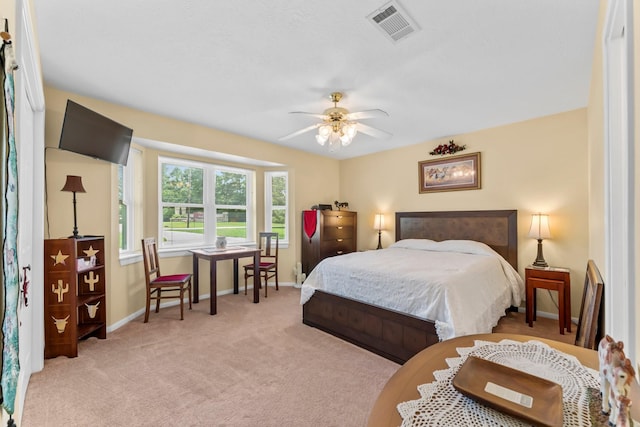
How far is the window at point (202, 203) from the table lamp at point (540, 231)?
427cm

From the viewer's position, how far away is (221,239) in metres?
4.33

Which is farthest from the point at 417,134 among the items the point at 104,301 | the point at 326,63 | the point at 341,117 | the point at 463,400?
the point at 104,301

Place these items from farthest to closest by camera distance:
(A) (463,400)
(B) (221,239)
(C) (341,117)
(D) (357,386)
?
1. (B) (221,239)
2. (C) (341,117)
3. (D) (357,386)
4. (A) (463,400)

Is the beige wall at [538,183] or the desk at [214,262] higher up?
the beige wall at [538,183]

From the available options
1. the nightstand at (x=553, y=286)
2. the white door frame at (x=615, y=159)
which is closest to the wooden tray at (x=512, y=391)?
the white door frame at (x=615, y=159)

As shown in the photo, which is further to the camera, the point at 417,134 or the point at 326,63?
the point at 417,134

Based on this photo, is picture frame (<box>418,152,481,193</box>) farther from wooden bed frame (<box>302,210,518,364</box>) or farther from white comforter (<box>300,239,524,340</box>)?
white comforter (<box>300,239,524,340</box>)

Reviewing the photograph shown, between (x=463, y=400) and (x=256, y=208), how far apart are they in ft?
15.6

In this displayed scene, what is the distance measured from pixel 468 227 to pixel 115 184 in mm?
4696

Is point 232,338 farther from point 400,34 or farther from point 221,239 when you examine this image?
point 400,34

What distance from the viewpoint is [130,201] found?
3705mm

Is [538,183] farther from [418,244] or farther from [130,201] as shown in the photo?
[130,201]

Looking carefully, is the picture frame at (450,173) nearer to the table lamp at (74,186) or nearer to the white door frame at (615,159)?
the white door frame at (615,159)

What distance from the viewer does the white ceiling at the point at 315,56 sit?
1794 millimetres
